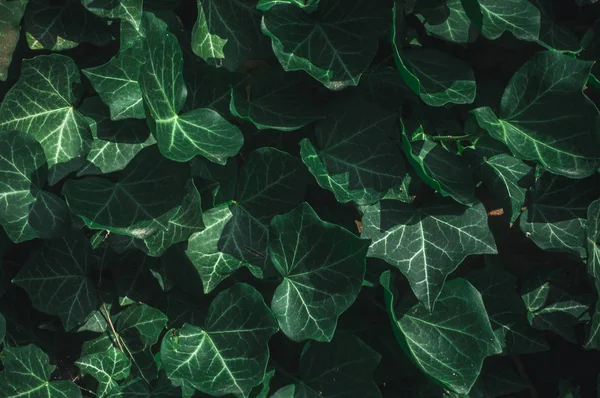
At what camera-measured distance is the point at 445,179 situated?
126 centimetres

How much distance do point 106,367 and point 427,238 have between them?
25.1 inches

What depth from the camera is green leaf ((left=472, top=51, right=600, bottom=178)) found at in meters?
1.22

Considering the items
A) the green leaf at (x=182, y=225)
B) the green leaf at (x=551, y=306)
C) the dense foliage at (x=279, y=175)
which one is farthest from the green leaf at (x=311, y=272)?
the green leaf at (x=551, y=306)

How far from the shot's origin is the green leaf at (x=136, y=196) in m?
1.20

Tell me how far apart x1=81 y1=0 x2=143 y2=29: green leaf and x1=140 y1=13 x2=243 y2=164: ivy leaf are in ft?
0.09

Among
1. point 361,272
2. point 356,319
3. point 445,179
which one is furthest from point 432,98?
point 356,319

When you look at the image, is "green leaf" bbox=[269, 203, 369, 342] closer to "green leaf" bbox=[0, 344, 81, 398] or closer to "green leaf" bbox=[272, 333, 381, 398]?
"green leaf" bbox=[272, 333, 381, 398]

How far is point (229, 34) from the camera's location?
1.26 metres

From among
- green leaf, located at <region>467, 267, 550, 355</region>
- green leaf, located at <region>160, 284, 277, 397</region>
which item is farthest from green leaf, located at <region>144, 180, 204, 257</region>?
green leaf, located at <region>467, 267, 550, 355</region>

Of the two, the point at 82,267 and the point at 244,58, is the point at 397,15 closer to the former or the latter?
the point at 244,58

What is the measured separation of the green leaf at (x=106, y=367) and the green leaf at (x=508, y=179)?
0.75 meters

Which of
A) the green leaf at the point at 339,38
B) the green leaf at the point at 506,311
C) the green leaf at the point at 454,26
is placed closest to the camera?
the green leaf at the point at 339,38

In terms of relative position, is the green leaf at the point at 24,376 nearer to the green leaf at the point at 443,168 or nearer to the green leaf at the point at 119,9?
the green leaf at the point at 119,9

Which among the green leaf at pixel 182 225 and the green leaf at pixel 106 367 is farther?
the green leaf at pixel 106 367
